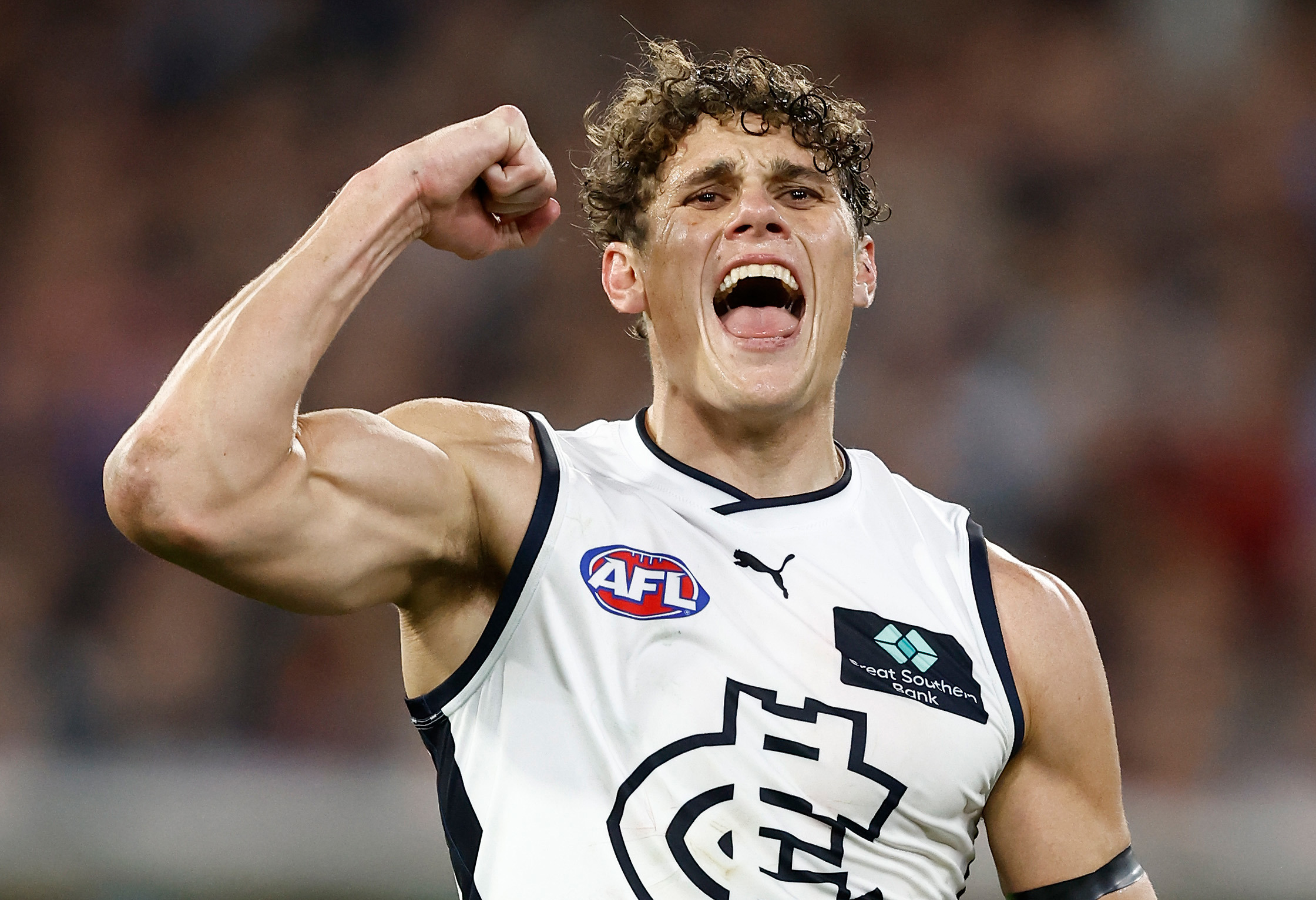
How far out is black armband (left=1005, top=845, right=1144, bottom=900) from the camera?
2.62 meters

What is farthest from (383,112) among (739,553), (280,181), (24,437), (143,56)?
(739,553)

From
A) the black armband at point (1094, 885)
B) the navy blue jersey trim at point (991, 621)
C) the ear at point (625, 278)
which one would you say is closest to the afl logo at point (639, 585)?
the navy blue jersey trim at point (991, 621)

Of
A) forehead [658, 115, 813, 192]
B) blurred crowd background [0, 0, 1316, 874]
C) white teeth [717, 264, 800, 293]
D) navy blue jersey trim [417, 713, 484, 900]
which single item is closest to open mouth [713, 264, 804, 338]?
white teeth [717, 264, 800, 293]

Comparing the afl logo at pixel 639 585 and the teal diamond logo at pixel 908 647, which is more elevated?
the afl logo at pixel 639 585

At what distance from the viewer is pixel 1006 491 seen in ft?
21.6

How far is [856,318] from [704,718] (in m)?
4.87

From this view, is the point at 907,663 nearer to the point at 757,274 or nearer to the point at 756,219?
the point at 757,274

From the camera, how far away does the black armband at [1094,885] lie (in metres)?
2.62

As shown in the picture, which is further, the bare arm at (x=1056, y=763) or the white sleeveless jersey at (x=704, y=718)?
the bare arm at (x=1056, y=763)

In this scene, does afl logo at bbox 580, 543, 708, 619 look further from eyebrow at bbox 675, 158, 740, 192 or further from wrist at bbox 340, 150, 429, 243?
eyebrow at bbox 675, 158, 740, 192

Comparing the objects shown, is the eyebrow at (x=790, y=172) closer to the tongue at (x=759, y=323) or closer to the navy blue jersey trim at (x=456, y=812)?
the tongue at (x=759, y=323)

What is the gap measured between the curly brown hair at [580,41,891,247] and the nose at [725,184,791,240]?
167 millimetres

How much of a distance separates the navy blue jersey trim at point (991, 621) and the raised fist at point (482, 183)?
1132mm

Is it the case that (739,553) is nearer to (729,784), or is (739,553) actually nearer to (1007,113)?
(729,784)
